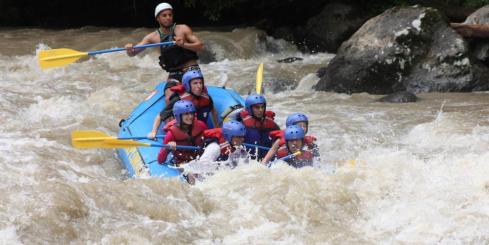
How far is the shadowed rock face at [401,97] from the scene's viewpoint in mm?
8305

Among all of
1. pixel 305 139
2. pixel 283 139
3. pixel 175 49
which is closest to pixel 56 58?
pixel 175 49

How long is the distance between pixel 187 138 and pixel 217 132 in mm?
249

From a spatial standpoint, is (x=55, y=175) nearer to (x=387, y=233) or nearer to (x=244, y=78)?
(x=387, y=233)

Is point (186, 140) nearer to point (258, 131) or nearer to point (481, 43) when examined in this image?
point (258, 131)

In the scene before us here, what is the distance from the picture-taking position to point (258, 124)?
5.74m

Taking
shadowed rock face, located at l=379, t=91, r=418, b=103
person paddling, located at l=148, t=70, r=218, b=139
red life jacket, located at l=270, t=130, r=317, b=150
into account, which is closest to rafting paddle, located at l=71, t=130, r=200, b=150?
person paddling, located at l=148, t=70, r=218, b=139

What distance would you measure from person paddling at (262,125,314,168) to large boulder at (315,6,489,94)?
3.79m

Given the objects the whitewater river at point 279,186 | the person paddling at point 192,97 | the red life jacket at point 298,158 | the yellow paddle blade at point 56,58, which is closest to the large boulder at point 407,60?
the whitewater river at point 279,186

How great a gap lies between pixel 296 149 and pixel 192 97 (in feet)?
4.06

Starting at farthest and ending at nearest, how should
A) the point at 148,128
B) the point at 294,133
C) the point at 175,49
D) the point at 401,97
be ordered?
the point at 401,97
the point at 175,49
the point at 148,128
the point at 294,133

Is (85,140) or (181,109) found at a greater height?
(181,109)

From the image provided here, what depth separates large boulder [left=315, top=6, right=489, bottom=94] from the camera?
8.84m

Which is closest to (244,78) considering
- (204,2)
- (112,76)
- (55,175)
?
(112,76)

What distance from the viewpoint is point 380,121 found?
7.46 metres
